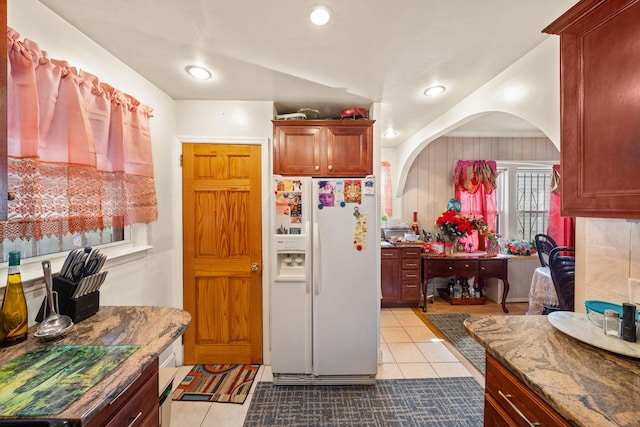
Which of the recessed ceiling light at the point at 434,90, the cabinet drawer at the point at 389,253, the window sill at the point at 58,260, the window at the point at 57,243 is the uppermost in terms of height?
the recessed ceiling light at the point at 434,90

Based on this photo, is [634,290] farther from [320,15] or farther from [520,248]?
[520,248]

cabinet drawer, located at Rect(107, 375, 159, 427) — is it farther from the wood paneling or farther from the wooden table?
the wood paneling

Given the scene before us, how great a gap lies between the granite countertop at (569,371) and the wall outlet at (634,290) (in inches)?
12.7

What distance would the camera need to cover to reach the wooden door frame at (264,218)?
2.40 metres

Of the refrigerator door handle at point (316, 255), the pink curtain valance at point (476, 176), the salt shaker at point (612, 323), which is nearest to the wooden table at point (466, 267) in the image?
the pink curtain valance at point (476, 176)

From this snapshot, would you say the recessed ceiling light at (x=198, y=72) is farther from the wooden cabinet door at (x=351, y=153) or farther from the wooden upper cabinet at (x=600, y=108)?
the wooden upper cabinet at (x=600, y=108)

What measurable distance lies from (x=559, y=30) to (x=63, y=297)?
8.30 ft

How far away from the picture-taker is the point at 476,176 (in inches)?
159

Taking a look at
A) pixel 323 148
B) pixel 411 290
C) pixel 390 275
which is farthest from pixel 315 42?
pixel 411 290

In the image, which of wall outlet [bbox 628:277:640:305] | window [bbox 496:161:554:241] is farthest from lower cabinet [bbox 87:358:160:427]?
window [bbox 496:161:554:241]

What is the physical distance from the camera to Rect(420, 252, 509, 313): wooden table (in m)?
3.62

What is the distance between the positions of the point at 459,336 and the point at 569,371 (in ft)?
7.68

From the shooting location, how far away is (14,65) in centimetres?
108

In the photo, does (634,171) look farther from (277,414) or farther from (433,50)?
(277,414)
